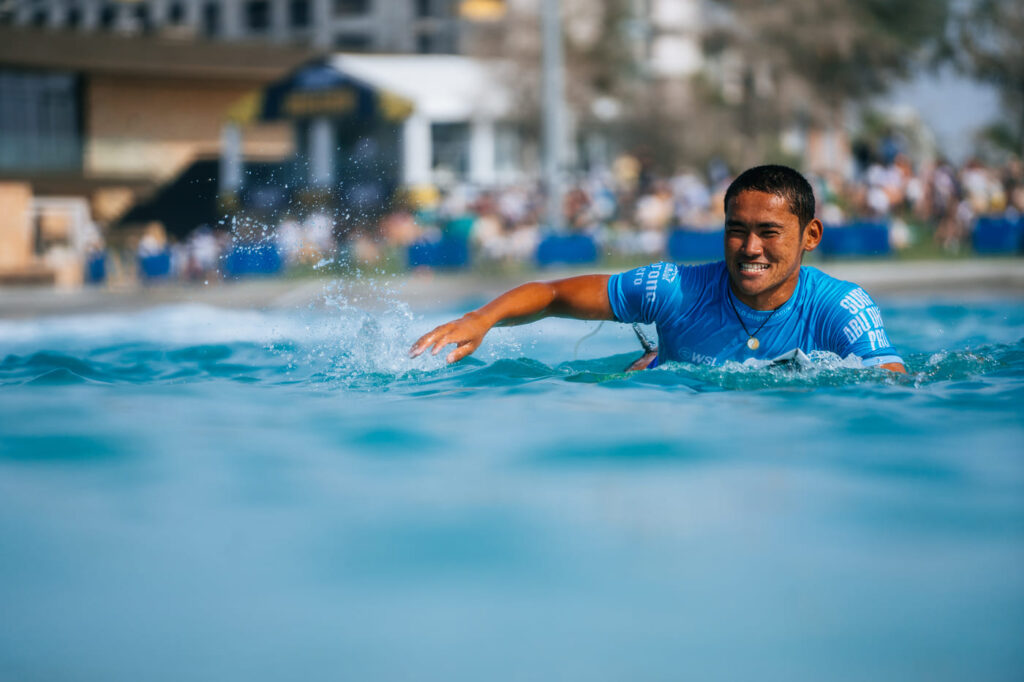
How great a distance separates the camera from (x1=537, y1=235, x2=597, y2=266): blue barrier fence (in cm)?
2145

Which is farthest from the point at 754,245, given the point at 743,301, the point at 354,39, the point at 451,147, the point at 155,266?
the point at 354,39

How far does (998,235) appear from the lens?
2270 centimetres

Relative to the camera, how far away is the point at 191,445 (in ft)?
16.7

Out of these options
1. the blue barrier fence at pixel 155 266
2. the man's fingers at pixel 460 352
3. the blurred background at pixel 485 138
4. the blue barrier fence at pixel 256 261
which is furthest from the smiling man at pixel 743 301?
the blue barrier fence at pixel 155 266

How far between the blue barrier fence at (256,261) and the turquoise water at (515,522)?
14.6 m

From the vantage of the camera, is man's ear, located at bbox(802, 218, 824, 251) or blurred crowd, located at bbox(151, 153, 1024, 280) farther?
blurred crowd, located at bbox(151, 153, 1024, 280)

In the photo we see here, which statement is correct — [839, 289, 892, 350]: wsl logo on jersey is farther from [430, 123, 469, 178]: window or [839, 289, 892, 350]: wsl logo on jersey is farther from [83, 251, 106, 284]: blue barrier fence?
[430, 123, 469, 178]: window

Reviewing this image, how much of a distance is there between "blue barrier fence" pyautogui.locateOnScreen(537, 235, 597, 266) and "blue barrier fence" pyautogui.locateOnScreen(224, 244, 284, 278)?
460 centimetres

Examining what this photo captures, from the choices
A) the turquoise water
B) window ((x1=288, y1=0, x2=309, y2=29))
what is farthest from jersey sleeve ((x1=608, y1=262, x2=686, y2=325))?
window ((x1=288, y1=0, x2=309, y2=29))

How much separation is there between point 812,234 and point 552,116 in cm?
1728

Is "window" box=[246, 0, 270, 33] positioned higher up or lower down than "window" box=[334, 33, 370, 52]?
higher up

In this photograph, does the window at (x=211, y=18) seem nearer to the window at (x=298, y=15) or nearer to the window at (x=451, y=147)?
the window at (x=298, y=15)

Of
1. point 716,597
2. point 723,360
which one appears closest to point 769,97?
point 723,360

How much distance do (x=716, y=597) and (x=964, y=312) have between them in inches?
401
